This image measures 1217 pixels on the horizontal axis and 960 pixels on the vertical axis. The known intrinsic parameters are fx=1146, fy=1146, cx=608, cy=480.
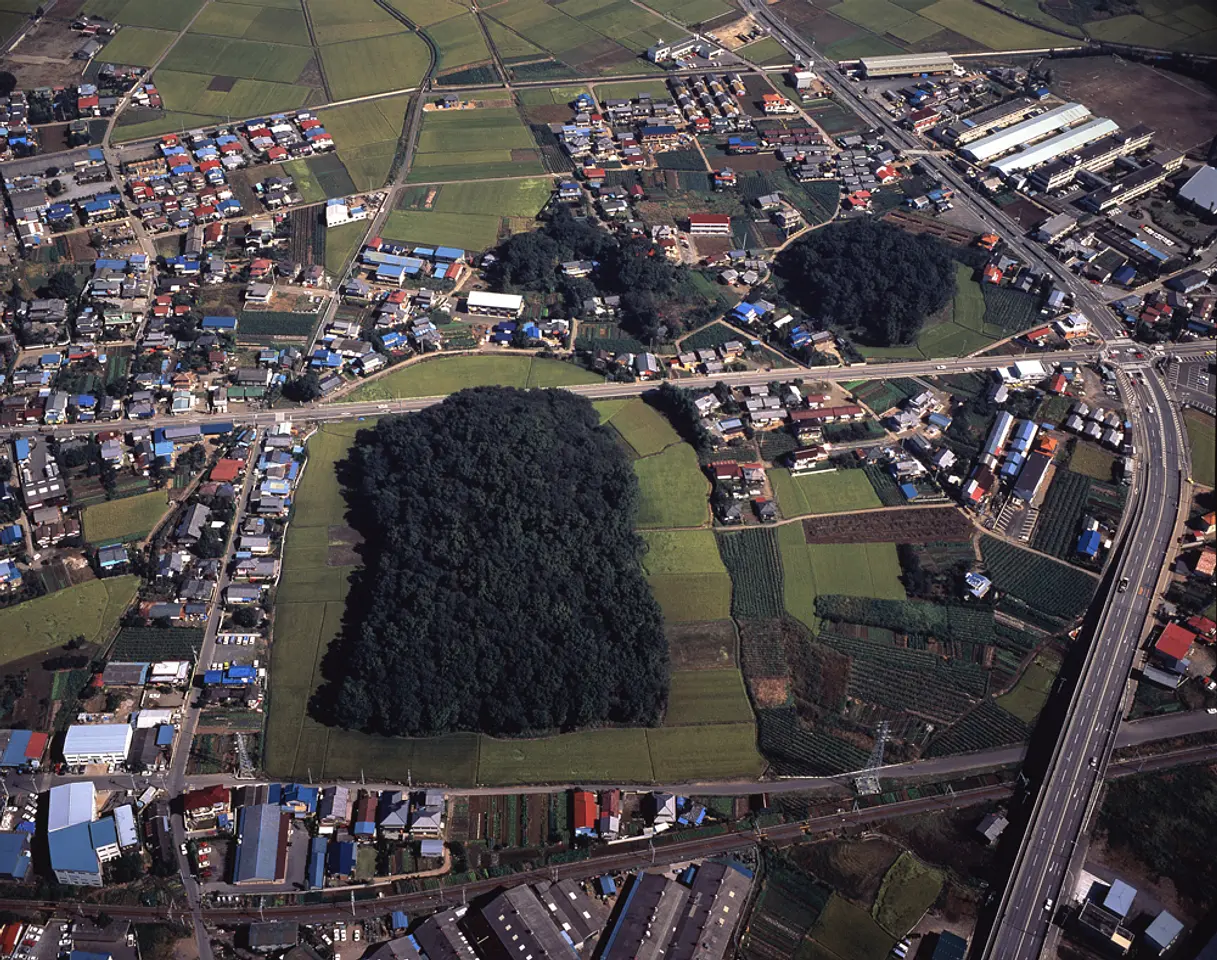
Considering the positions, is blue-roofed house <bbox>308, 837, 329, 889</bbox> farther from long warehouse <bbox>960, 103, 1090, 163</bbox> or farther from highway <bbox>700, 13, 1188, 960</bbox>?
long warehouse <bbox>960, 103, 1090, 163</bbox>

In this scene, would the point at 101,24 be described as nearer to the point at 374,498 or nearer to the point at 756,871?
the point at 374,498

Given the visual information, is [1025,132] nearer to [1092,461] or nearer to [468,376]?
[1092,461]

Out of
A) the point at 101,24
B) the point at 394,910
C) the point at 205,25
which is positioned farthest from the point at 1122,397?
the point at 101,24

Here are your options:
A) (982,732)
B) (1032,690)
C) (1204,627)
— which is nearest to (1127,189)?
(1204,627)

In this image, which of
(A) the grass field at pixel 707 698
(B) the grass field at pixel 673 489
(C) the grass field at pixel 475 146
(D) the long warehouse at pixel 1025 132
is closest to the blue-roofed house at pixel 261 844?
(A) the grass field at pixel 707 698

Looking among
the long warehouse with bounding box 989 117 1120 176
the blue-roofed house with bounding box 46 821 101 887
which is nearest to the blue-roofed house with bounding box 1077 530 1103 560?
the long warehouse with bounding box 989 117 1120 176
